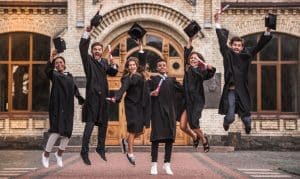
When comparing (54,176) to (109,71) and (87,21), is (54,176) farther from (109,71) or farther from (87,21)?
(87,21)

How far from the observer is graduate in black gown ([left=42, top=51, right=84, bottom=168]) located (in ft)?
40.9

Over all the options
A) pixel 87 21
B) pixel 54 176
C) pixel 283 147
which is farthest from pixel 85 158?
pixel 283 147

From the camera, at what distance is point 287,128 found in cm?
2352

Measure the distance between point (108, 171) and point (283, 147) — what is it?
1112 cm

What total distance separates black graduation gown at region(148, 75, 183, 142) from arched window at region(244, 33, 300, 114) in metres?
11.3

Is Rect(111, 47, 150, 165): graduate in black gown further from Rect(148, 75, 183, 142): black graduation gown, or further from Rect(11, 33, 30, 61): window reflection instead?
Rect(11, 33, 30, 61): window reflection

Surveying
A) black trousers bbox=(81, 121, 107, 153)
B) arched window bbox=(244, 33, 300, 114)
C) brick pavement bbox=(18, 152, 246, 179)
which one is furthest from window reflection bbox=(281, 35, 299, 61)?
black trousers bbox=(81, 121, 107, 153)

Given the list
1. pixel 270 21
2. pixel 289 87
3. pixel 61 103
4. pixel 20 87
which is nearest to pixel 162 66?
pixel 61 103

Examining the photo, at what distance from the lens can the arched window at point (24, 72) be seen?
23969mm

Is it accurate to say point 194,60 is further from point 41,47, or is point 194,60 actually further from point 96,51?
point 41,47

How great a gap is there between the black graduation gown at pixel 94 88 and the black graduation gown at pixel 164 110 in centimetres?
105

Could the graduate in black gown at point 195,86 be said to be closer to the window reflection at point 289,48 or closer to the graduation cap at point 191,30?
the graduation cap at point 191,30

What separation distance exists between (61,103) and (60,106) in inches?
2.5

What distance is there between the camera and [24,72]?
2398cm
